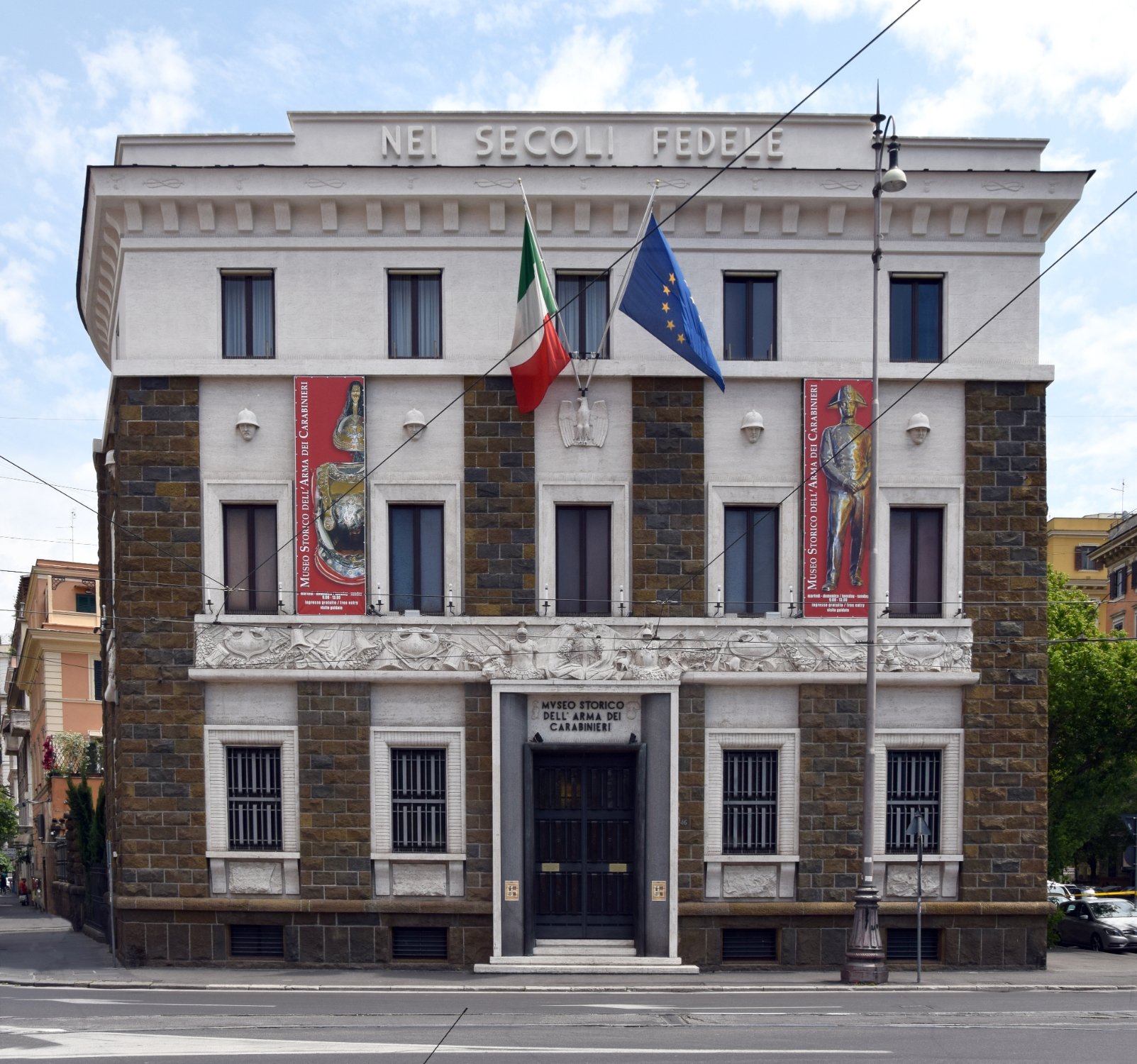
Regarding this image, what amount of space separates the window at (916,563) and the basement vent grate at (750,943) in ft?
20.6

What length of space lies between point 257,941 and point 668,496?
10.9m

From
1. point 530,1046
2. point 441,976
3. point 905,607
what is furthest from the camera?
point 905,607

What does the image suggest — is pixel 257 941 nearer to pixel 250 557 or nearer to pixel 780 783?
pixel 250 557

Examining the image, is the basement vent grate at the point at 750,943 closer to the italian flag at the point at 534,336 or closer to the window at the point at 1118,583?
the italian flag at the point at 534,336

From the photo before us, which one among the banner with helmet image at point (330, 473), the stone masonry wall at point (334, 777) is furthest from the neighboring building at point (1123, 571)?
the banner with helmet image at point (330, 473)

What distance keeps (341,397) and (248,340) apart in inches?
85.0

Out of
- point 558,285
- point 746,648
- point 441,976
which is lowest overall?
point 441,976

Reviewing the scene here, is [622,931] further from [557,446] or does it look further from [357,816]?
[557,446]

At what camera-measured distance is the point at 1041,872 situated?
23078 mm

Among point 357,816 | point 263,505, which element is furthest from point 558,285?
point 357,816

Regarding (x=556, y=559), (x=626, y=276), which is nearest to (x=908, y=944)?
(x=556, y=559)

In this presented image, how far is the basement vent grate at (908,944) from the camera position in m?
23.0

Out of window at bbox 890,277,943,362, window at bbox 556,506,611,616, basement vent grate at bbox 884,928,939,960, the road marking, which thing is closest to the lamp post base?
basement vent grate at bbox 884,928,939,960

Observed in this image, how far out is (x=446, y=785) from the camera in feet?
75.3
